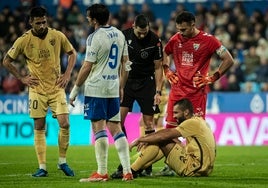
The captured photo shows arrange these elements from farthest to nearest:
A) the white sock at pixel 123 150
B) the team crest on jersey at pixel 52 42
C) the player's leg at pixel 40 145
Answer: the team crest on jersey at pixel 52 42, the player's leg at pixel 40 145, the white sock at pixel 123 150

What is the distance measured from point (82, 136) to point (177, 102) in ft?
39.3

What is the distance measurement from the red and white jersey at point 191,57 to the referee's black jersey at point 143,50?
42 cm

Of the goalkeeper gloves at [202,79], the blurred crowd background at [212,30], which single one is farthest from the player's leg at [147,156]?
the blurred crowd background at [212,30]

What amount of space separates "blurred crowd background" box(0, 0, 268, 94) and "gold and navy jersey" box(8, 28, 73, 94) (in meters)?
11.8

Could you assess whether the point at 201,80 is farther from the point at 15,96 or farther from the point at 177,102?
the point at 15,96

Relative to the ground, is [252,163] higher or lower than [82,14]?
lower

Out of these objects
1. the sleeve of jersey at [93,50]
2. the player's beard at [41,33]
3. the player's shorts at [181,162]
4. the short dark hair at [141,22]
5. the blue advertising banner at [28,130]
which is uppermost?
the short dark hair at [141,22]

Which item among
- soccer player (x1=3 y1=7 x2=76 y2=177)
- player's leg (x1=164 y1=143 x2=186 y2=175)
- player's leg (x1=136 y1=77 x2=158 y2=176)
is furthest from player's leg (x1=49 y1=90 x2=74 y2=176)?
player's leg (x1=164 y1=143 x2=186 y2=175)

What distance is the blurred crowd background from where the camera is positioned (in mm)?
25672

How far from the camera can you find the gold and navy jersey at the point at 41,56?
1272cm

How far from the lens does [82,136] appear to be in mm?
23297

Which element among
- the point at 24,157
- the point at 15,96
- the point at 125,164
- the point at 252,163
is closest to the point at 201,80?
the point at 125,164

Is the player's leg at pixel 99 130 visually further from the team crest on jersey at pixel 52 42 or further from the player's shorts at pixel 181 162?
the team crest on jersey at pixel 52 42

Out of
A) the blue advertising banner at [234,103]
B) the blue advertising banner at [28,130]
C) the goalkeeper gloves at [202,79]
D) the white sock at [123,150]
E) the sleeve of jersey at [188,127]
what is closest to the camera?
the white sock at [123,150]
